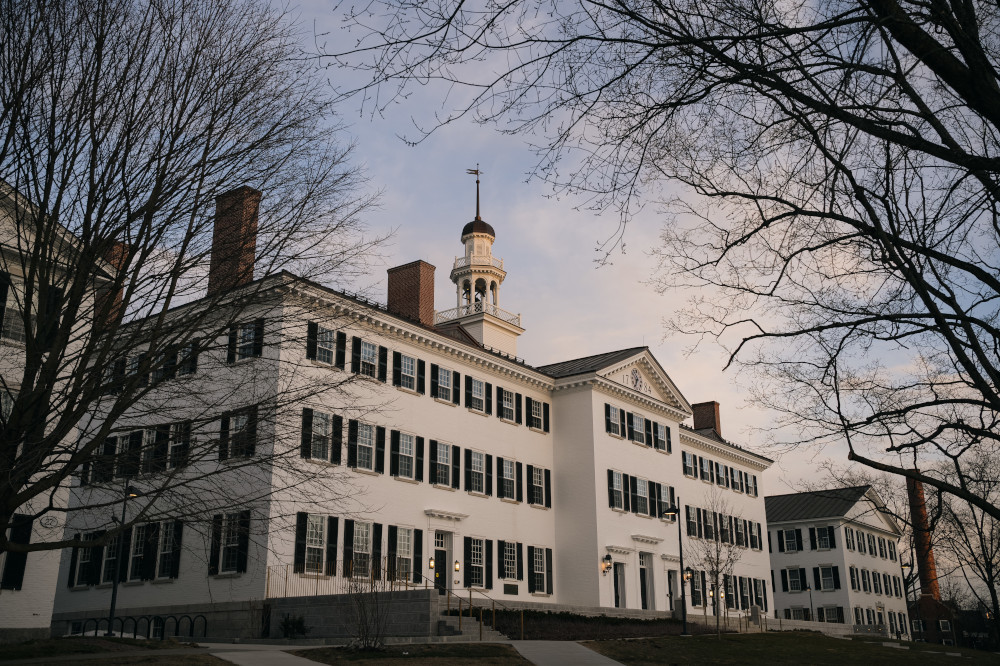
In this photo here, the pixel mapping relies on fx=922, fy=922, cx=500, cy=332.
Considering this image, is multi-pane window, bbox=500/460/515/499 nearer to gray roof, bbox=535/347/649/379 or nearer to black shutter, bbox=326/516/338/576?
gray roof, bbox=535/347/649/379

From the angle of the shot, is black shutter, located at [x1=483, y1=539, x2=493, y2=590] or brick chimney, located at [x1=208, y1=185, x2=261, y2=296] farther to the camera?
black shutter, located at [x1=483, y1=539, x2=493, y2=590]

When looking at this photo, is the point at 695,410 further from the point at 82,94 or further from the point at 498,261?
the point at 82,94

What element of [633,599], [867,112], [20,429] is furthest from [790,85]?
[633,599]

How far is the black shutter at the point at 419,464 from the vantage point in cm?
3447

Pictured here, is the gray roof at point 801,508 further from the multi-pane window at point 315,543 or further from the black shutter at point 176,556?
the black shutter at point 176,556

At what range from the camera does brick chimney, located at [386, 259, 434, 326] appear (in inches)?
1521

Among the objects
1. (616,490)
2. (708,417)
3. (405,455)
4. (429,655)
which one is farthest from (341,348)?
(708,417)

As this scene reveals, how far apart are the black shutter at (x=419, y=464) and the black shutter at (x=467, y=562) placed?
11.6 feet

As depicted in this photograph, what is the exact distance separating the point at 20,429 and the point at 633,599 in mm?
36838

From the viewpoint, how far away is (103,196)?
10.7 m

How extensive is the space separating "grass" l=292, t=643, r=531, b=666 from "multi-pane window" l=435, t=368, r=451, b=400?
1410cm

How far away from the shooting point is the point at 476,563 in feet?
120

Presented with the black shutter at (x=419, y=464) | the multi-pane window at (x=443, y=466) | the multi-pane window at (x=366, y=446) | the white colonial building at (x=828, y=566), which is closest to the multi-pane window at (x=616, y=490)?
the multi-pane window at (x=443, y=466)

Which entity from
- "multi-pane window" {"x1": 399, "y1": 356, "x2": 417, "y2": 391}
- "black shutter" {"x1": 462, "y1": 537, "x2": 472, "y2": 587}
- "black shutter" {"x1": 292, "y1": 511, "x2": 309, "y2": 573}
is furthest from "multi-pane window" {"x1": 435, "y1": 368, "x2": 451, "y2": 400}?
"black shutter" {"x1": 292, "y1": 511, "x2": 309, "y2": 573}
